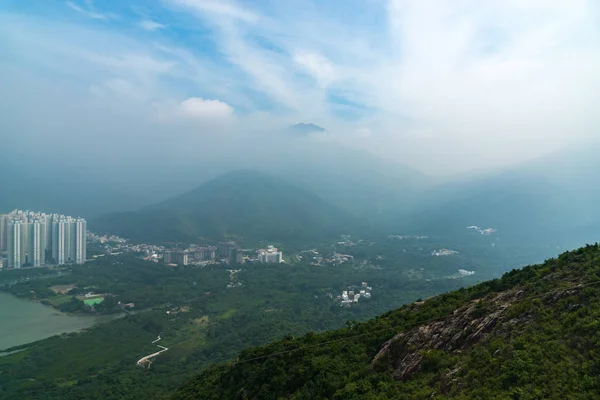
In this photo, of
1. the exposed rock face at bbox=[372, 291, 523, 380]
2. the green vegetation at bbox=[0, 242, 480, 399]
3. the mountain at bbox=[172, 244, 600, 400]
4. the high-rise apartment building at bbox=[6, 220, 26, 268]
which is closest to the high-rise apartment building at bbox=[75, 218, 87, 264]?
the green vegetation at bbox=[0, 242, 480, 399]

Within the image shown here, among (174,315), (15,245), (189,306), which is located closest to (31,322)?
(174,315)

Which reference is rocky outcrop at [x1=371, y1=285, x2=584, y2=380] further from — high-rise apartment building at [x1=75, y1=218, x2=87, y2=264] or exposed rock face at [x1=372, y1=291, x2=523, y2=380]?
high-rise apartment building at [x1=75, y1=218, x2=87, y2=264]

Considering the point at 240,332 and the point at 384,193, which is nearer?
the point at 240,332

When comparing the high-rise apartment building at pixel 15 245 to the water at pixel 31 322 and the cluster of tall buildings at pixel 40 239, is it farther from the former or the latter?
the water at pixel 31 322

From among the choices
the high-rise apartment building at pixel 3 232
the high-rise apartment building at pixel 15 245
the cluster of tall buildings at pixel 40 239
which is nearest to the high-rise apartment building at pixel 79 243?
the cluster of tall buildings at pixel 40 239

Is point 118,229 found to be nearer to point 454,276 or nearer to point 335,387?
point 454,276

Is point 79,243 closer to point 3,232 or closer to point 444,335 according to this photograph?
point 3,232

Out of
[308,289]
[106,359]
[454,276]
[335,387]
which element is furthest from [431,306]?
[454,276]
